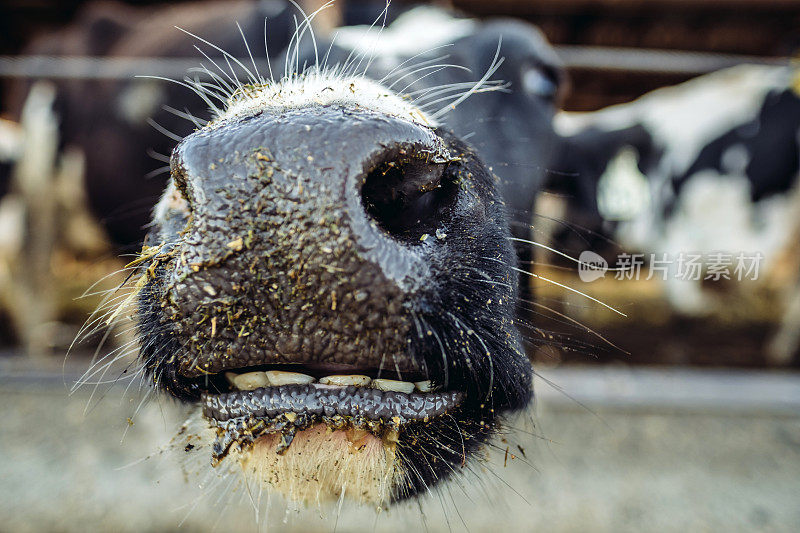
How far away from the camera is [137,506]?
1.61m

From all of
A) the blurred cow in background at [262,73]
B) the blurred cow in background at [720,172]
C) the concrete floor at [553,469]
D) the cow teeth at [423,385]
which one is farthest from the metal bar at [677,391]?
the cow teeth at [423,385]

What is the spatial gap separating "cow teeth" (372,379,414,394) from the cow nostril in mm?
182

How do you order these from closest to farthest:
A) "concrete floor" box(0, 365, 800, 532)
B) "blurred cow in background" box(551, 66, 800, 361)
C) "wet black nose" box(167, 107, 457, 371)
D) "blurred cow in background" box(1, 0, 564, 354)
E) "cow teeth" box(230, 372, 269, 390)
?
"wet black nose" box(167, 107, 457, 371) → "cow teeth" box(230, 372, 269, 390) → "concrete floor" box(0, 365, 800, 532) → "blurred cow in background" box(1, 0, 564, 354) → "blurred cow in background" box(551, 66, 800, 361)

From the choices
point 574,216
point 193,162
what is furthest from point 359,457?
point 574,216

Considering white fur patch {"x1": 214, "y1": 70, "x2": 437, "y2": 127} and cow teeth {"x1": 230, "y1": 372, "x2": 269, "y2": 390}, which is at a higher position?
white fur patch {"x1": 214, "y1": 70, "x2": 437, "y2": 127}

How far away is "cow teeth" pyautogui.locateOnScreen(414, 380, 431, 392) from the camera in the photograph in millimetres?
790

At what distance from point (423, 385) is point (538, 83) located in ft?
Answer: 4.56

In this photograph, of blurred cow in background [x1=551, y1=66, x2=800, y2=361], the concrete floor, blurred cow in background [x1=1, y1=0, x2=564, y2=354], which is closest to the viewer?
the concrete floor

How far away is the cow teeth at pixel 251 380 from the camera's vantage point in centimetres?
79

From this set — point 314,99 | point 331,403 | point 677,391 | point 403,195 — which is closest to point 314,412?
point 331,403

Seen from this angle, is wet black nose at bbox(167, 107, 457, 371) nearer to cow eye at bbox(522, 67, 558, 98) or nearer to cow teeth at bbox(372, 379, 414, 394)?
cow teeth at bbox(372, 379, 414, 394)

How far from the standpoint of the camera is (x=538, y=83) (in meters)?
1.91

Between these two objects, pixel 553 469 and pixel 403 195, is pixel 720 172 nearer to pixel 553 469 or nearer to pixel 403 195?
pixel 553 469

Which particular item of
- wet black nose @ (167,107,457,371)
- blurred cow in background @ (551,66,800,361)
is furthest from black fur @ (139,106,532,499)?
blurred cow in background @ (551,66,800,361)
